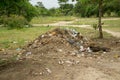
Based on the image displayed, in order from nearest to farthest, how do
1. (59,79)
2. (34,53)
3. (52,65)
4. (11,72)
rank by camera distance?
(59,79) → (11,72) → (52,65) → (34,53)

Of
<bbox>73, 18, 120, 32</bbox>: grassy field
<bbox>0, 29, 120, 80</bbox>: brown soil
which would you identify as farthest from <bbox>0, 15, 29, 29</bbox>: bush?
<bbox>73, 18, 120, 32</bbox>: grassy field

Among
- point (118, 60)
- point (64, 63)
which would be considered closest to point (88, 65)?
point (64, 63)

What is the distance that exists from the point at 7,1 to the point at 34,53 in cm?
380

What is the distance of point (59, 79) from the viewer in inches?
320

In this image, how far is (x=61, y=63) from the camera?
31.8 feet

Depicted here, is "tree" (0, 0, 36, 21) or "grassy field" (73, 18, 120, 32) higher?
"tree" (0, 0, 36, 21)

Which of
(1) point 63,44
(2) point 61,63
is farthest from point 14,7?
(1) point 63,44

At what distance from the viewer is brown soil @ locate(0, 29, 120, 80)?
8.43m

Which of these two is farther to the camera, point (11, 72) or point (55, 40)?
point (55, 40)

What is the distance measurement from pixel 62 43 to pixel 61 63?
3222mm

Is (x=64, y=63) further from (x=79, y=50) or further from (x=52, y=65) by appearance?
(x=79, y=50)

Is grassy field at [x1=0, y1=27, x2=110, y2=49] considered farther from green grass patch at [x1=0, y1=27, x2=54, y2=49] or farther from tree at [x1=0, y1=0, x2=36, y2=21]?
tree at [x1=0, y1=0, x2=36, y2=21]

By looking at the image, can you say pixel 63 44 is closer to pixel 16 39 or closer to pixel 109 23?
pixel 16 39

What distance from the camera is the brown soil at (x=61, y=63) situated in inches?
332
